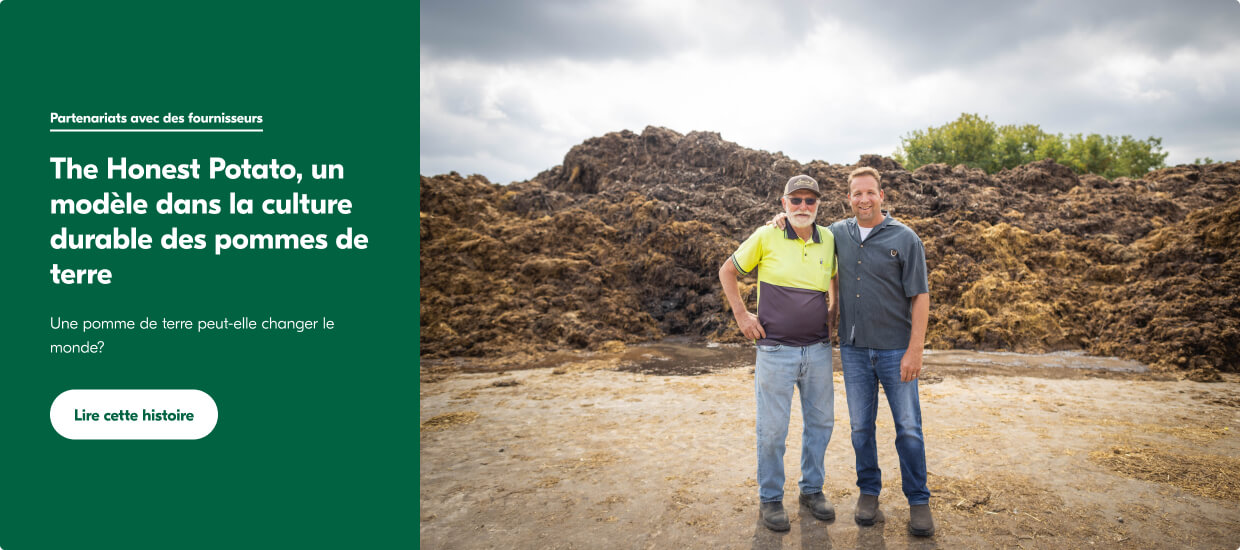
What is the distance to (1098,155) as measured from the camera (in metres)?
32.7

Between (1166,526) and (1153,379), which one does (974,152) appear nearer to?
(1153,379)

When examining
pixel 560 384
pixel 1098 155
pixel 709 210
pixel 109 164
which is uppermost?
pixel 1098 155

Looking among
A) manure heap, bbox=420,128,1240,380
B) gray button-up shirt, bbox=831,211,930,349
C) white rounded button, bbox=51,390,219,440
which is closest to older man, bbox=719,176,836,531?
gray button-up shirt, bbox=831,211,930,349

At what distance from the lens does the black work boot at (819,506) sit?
3.11 meters

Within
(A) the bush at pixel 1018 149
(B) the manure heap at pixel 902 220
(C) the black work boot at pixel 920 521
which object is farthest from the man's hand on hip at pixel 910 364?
(A) the bush at pixel 1018 149

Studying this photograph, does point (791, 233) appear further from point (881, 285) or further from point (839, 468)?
point (839, 468)

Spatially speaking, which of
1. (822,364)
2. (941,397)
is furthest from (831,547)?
(941,397)

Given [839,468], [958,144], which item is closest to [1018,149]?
[958,144]

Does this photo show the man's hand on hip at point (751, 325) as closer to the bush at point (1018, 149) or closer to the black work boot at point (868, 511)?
the black work boot at point (868, 511)

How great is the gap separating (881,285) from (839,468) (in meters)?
1.53

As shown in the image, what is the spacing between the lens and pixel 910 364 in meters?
2.92

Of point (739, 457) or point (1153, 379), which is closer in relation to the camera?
point (739, 457)

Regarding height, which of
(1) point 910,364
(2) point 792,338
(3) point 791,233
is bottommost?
(1) point 910,364

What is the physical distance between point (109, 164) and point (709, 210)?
1380 centimetres
